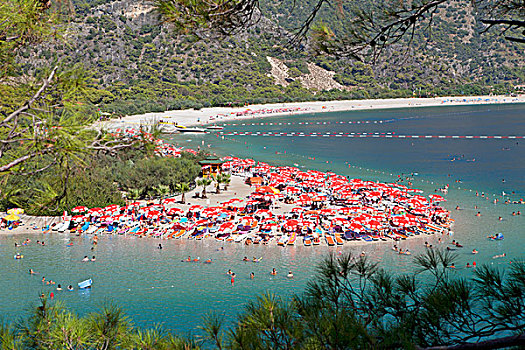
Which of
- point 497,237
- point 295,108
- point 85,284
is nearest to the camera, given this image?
point 85,284

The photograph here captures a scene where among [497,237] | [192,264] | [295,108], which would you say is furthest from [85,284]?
[295,108]

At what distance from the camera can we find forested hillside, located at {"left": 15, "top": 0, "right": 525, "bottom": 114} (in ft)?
329

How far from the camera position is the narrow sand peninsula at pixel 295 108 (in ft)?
288

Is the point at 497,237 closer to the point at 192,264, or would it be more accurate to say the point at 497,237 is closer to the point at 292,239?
the point at 292,239

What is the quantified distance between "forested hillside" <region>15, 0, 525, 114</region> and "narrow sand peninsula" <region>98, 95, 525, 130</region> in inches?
99.4

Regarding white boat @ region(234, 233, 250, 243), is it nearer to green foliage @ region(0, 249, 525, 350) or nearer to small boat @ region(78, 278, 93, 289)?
small boat @ region(78, 278, 93, 289)

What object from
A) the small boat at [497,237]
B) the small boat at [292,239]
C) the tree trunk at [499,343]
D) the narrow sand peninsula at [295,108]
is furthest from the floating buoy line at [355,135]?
the tree trunk at [499,343]

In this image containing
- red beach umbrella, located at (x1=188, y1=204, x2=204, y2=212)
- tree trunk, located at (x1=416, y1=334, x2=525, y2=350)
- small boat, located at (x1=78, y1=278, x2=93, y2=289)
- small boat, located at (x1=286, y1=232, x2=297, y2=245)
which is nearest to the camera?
tree trunk, located at (x1=416, y1=334, x2=525, y2=350)

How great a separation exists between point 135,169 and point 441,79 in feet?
406

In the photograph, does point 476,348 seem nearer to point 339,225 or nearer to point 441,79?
point 339,225

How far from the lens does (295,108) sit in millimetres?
107375

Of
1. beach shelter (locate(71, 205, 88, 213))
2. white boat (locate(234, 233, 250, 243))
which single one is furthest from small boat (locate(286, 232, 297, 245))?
beach shelter (locate(71, 205, 88, 213))

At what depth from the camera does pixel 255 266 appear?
72.5 ft

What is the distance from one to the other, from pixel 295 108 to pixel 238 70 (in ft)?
60.4
